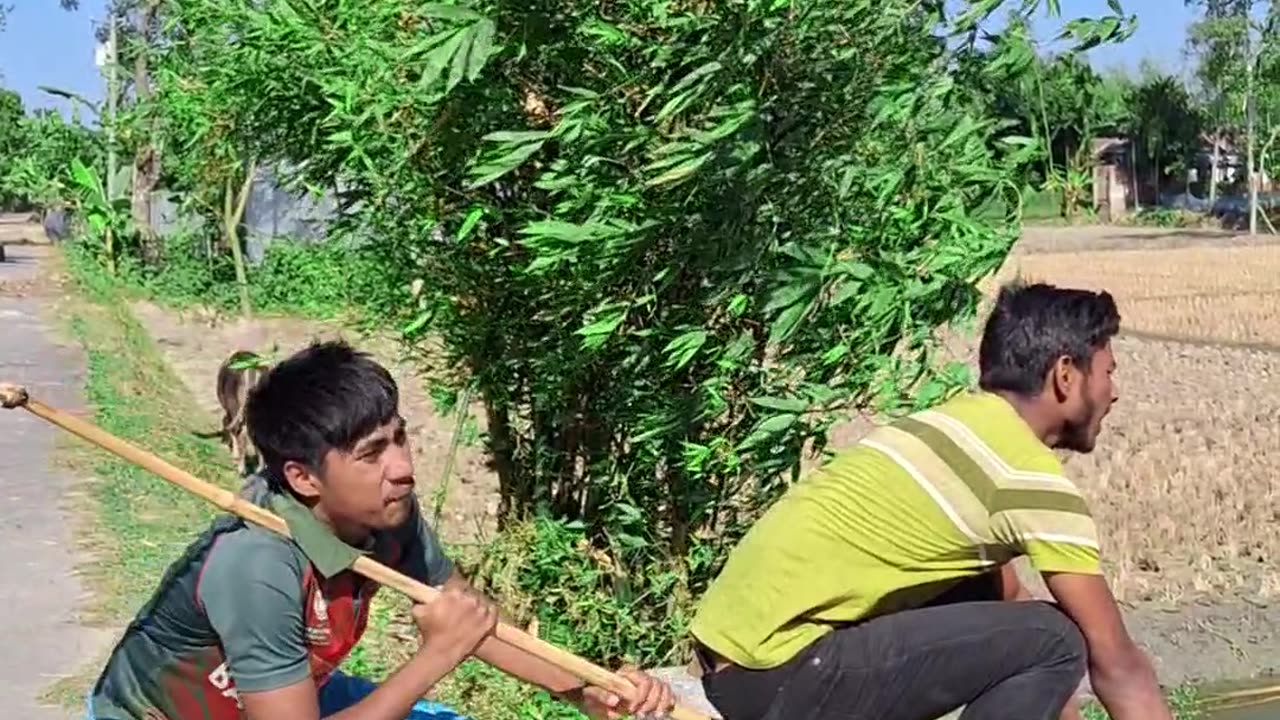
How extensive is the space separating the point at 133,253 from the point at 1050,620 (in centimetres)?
2007

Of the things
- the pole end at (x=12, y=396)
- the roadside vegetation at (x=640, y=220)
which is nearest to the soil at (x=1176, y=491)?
the roadside vegetation at (x=640, y=220)

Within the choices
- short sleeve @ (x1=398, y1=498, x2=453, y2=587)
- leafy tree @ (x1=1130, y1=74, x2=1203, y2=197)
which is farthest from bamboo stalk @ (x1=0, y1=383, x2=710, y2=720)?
leafy tree @ (x1=1130, y1=74, x2=1203, y2=197)

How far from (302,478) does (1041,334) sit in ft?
4.71

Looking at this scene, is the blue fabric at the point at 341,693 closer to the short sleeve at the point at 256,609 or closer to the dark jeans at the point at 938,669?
the short sleeve at the point at 256,609

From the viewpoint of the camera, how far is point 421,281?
5102 mm

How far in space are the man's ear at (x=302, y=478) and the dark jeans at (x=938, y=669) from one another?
3.14 feet

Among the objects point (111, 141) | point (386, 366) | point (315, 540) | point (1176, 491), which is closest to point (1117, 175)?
point (111, 141)

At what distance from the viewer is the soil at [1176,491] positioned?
7305 mm

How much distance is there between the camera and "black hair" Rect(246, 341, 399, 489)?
2.86 meters

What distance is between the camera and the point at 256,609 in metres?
2.76

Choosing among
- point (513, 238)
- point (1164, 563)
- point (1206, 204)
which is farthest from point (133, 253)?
point (1206, 204)

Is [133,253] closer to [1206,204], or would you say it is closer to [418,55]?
[418,55]

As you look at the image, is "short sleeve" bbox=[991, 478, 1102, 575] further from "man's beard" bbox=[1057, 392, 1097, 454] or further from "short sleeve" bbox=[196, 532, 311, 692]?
"short sleeve" bbox=[196, 532, 311, 692]

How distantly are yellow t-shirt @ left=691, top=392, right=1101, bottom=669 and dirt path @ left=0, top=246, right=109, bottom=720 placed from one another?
2673mm
